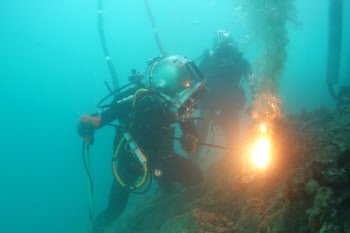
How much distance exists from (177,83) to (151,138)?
3.85 ft

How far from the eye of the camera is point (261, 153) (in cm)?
345

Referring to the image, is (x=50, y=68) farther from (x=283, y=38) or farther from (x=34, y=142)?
(x=283, y=38)

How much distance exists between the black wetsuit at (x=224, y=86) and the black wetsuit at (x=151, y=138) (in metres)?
2.11

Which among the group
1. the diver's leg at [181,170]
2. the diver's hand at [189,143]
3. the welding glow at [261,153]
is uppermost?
the diver's hand at [189,143]

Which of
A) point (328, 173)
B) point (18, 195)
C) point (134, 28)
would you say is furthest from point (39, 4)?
point (328, 173)

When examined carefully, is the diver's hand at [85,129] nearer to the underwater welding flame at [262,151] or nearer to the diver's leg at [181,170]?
the diver's leg at [181,170]

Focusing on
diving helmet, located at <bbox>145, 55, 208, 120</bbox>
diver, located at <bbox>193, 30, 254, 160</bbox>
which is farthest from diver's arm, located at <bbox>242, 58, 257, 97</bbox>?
diving helmet, located at <bbox>145, 55, 208, 120</bbox>

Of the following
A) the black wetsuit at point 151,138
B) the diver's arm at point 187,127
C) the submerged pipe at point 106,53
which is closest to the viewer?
the black wetsuit at point 151,138

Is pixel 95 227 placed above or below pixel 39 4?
below

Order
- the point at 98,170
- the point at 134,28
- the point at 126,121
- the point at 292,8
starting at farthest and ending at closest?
the point at 134,28, the point at 98,170, the point at 292,8, the point at 126,121

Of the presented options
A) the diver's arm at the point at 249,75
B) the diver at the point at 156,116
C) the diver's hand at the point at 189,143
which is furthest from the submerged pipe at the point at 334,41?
the diver's hand at the point at 189,143

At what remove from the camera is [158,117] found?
137 inches

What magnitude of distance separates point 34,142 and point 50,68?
51.7 meters

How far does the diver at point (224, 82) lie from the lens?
5.41m
